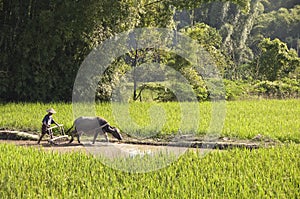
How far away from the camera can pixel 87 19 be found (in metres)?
11.7

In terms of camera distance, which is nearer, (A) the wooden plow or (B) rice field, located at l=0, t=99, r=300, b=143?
(A) the wooden plow

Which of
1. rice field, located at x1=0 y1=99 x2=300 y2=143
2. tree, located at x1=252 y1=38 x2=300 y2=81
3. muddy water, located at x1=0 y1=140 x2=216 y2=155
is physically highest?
tree, located at x1=252 y1=38 x2=300 y2=81

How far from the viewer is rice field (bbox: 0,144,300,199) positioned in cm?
404

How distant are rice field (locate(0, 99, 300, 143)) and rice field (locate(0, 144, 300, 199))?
79.7 inches

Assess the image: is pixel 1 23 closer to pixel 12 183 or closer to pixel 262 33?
pixel 12 183


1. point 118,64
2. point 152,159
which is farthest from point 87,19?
point 152,159

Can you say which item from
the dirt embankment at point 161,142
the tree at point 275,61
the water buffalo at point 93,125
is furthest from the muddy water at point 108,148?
the tree at point 275,61

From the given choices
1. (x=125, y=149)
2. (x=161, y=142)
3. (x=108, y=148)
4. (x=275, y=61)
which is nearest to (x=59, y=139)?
(x=108, y=148)

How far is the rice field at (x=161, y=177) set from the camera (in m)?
4.04

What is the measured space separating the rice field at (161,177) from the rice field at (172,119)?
6.64 feet

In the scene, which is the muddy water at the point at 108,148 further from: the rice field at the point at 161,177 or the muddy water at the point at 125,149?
the rice field at the point at 161,177

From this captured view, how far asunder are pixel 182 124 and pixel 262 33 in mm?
29769

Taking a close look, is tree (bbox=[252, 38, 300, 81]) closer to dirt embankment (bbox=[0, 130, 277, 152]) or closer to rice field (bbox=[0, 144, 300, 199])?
dirt embankment (bbox=[0, 130, 277, 152])

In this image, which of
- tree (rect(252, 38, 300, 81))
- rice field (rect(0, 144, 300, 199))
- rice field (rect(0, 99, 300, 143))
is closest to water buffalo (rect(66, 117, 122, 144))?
rice field (rect(0, 144, 300, 199))
